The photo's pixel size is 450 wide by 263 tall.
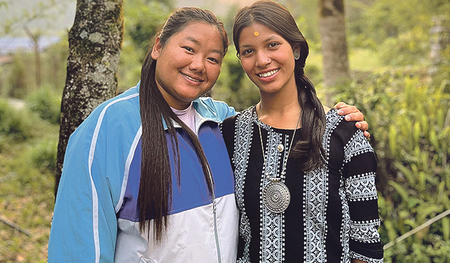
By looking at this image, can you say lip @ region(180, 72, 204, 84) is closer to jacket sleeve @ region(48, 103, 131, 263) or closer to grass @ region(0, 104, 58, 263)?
jacket sleeve @ region(48, 103, 131, 263)

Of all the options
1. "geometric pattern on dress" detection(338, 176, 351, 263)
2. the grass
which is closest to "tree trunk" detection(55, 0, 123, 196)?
"geometric pattern on dress" detection(338, 176, 351, 263)

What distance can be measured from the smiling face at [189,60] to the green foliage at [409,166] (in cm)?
198

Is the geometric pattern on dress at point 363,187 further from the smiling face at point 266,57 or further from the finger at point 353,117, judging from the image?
the smiling face at point 266,57

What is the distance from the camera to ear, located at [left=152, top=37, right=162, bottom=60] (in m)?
1.62

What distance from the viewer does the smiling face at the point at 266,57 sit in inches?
64.8

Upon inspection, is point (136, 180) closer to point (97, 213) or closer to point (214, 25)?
point (97, 213)

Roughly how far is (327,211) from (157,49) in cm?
99

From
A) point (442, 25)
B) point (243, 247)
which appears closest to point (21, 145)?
point (243, 247)

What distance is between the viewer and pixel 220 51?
5.35ft

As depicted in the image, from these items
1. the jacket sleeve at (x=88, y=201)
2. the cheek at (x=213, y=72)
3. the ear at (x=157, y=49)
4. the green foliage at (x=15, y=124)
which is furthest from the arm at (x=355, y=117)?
the green foliage at (x=15, y=124)

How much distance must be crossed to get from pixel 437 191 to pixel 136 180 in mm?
3110

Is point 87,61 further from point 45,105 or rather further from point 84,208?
point 45,105

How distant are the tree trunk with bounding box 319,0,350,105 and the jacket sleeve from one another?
3028 mm

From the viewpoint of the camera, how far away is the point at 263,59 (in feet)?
5.40
